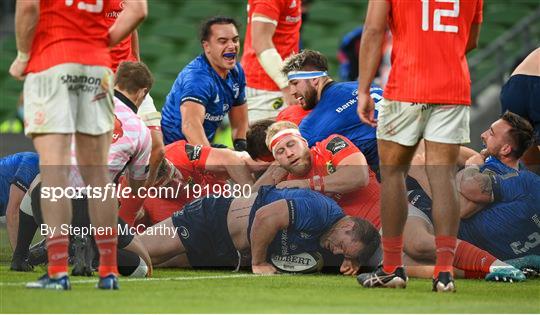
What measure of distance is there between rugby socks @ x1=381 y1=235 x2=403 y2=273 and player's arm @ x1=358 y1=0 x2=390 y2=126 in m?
0.62

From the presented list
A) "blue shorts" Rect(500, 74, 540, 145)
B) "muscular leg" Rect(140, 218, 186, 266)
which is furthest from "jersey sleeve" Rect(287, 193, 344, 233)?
"blue shorts" Rect(500, 74, 540, 145)

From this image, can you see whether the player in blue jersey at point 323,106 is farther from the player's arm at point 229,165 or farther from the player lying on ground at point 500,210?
the player lying on ground at point 500,210

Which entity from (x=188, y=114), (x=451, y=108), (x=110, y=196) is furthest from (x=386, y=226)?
(x=188, y=114)

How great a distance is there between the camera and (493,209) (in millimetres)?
8156

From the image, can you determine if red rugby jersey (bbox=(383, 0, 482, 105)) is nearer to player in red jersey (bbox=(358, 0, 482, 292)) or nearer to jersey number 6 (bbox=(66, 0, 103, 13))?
player in red jersey (bbox=(358, 0, 482, 292))

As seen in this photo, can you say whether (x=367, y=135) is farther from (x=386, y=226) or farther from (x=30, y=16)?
(x=30, y=16)

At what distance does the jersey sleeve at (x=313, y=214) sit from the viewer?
309 inches

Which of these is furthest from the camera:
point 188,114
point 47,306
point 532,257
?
point 188,114

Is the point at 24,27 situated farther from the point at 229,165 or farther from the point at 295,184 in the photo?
the point at 229,165

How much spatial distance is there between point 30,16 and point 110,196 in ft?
3.19

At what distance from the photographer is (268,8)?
10562 millimetres

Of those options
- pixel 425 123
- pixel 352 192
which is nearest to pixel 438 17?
pixel 425 123

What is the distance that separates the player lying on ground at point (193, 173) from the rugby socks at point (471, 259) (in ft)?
5.80

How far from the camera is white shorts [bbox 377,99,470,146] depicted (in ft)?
22.0
